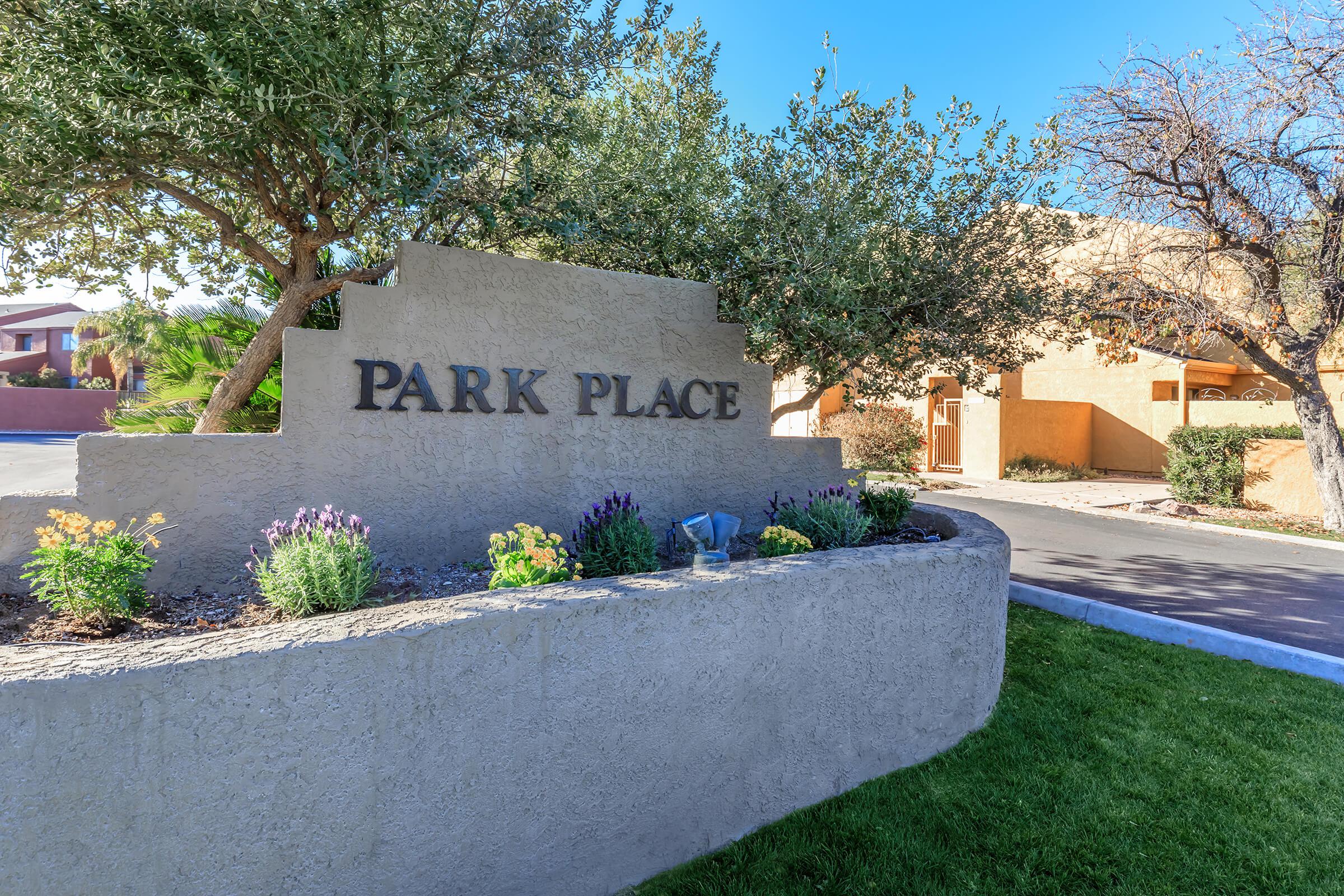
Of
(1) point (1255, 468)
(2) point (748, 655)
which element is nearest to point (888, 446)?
(1) point (1255, 468)

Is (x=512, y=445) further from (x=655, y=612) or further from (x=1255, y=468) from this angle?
(x=1255, y=468)

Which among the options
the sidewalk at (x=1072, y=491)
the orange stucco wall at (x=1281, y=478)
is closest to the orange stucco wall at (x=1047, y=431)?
the sidewalk at (x=1072, y=491)

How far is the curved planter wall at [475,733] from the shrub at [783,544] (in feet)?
1.91

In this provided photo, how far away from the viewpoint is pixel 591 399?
4676 millimetres

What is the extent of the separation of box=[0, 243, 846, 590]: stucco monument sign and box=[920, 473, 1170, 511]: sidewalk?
1074 cm

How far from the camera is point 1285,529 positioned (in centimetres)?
1073

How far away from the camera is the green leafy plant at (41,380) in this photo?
38.0 m

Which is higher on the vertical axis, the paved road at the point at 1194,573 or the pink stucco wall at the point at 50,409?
the pink stucco wall at the point at 50,409

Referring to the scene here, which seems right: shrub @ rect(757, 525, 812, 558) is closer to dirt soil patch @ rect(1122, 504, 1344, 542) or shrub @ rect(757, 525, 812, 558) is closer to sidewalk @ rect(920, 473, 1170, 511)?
dirt soil patch @ rect(1122, 504, 1344, 542)

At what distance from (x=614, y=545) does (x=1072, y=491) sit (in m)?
15.2

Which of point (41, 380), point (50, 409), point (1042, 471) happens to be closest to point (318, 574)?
point (1042, 471)

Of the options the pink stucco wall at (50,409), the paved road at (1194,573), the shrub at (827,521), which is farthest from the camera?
the pink stucco wall at (50,409)

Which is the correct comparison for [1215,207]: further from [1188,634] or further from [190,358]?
[190,358]

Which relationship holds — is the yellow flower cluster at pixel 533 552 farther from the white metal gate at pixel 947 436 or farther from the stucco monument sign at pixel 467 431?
the white metal gate at pixel 947 436
